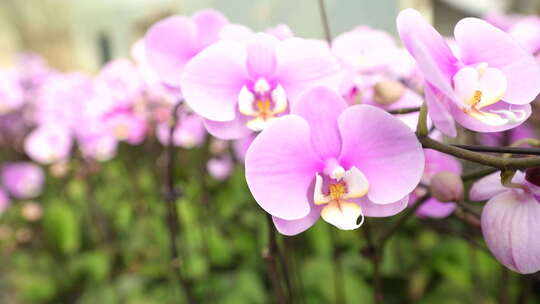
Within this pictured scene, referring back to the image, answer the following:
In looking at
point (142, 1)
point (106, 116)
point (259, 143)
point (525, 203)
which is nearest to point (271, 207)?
point (259, 143)

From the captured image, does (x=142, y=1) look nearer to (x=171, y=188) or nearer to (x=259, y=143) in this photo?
(x=171, y=188)

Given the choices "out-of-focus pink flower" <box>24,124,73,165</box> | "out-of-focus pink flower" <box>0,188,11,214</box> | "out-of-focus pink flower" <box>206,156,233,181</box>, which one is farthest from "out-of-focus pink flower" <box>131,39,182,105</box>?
"out-of-focus pink flower" <box>0,188,11,214</box>

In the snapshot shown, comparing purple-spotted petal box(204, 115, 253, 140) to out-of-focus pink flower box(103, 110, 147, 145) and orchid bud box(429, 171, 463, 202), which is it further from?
out-of-focus pink flower box(103, 110, 147, 145)

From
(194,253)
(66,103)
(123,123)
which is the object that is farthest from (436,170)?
(66,103)

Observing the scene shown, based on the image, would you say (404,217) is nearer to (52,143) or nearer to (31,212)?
(52,143)

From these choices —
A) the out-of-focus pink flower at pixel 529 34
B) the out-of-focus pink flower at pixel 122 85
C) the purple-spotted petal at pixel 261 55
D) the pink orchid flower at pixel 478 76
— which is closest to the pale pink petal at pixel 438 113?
the pink orchid flower at pixel 478 76

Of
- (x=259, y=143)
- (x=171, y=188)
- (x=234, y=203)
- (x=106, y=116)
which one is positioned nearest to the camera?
(x=259, y=143)
